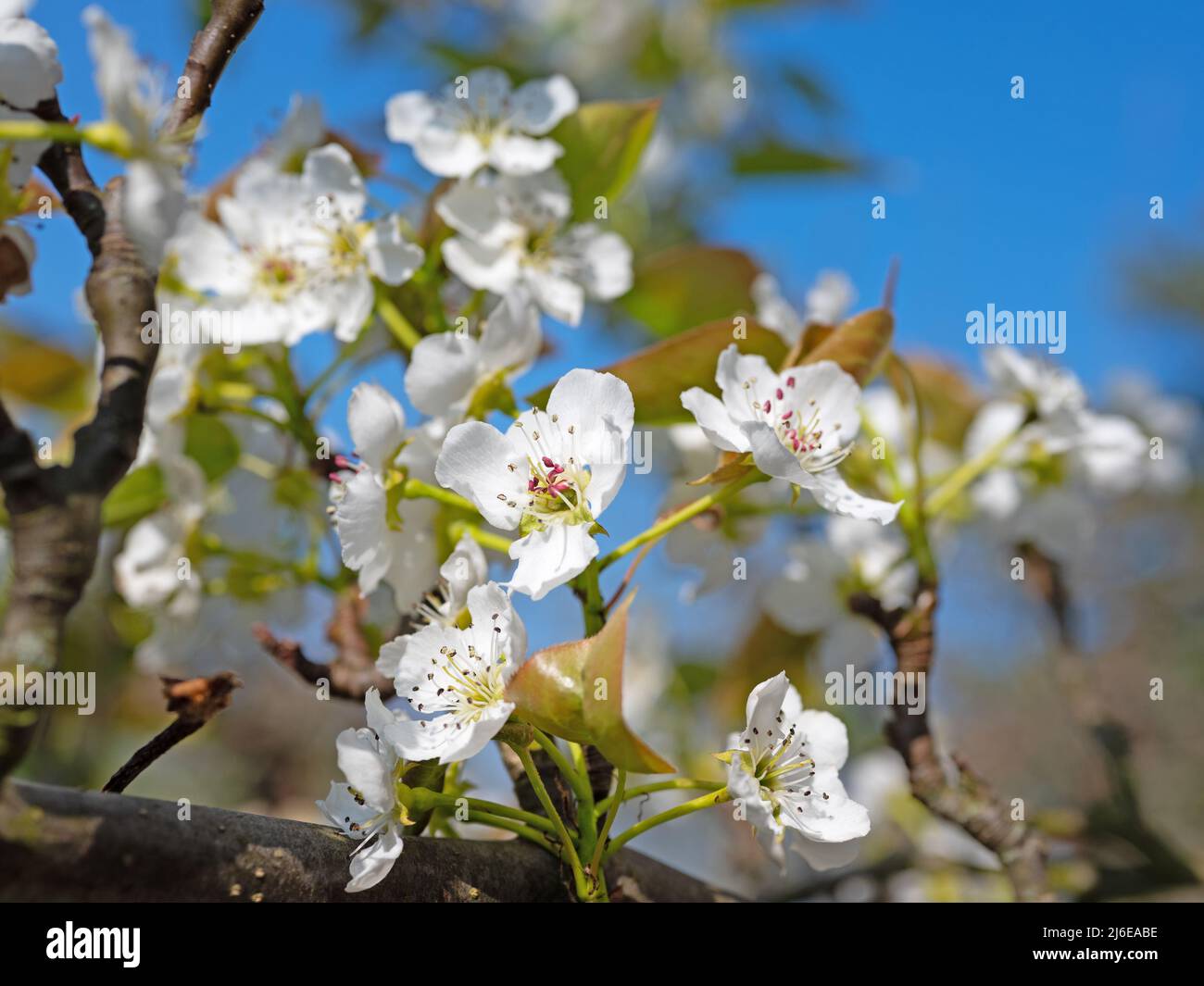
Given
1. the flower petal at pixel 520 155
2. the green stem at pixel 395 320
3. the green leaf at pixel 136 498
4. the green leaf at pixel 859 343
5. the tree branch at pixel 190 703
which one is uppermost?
the flower petal at pixel 520 155

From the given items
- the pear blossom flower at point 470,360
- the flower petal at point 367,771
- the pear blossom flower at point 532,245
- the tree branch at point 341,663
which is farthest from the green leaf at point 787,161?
the flower petal at point 367,771

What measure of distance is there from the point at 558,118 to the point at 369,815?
0.69 m

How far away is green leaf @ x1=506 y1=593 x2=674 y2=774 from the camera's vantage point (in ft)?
1.98

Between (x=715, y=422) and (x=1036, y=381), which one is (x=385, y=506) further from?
(x=1036, y=381)

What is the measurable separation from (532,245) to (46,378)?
871mm

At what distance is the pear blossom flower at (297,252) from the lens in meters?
0.96

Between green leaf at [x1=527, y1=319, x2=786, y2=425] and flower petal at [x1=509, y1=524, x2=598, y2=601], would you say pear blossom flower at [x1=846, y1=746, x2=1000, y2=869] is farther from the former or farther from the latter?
flower petal at [x1=509, y1=524, x2=598, y2=601]

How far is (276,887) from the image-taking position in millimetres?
573

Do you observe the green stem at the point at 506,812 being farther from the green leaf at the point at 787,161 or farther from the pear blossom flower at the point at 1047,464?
the green leaf at the point at 787,161

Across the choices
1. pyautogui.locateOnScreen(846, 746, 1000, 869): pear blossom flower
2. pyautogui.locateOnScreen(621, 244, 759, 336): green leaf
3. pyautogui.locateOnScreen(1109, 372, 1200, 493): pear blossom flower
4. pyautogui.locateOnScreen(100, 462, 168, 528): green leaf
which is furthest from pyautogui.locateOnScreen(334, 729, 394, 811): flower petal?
pyautogui.locateOnScreen(846, 746, 1000, 869): pear blossom flower

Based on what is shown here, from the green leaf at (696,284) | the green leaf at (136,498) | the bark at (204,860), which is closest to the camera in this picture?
the bark at (204,860)

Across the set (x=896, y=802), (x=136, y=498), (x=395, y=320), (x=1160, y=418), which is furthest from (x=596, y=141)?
(x=896, y=802)

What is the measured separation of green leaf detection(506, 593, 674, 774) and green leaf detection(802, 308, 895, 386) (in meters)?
0.38

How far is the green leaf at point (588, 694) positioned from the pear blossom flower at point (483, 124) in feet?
1.80
